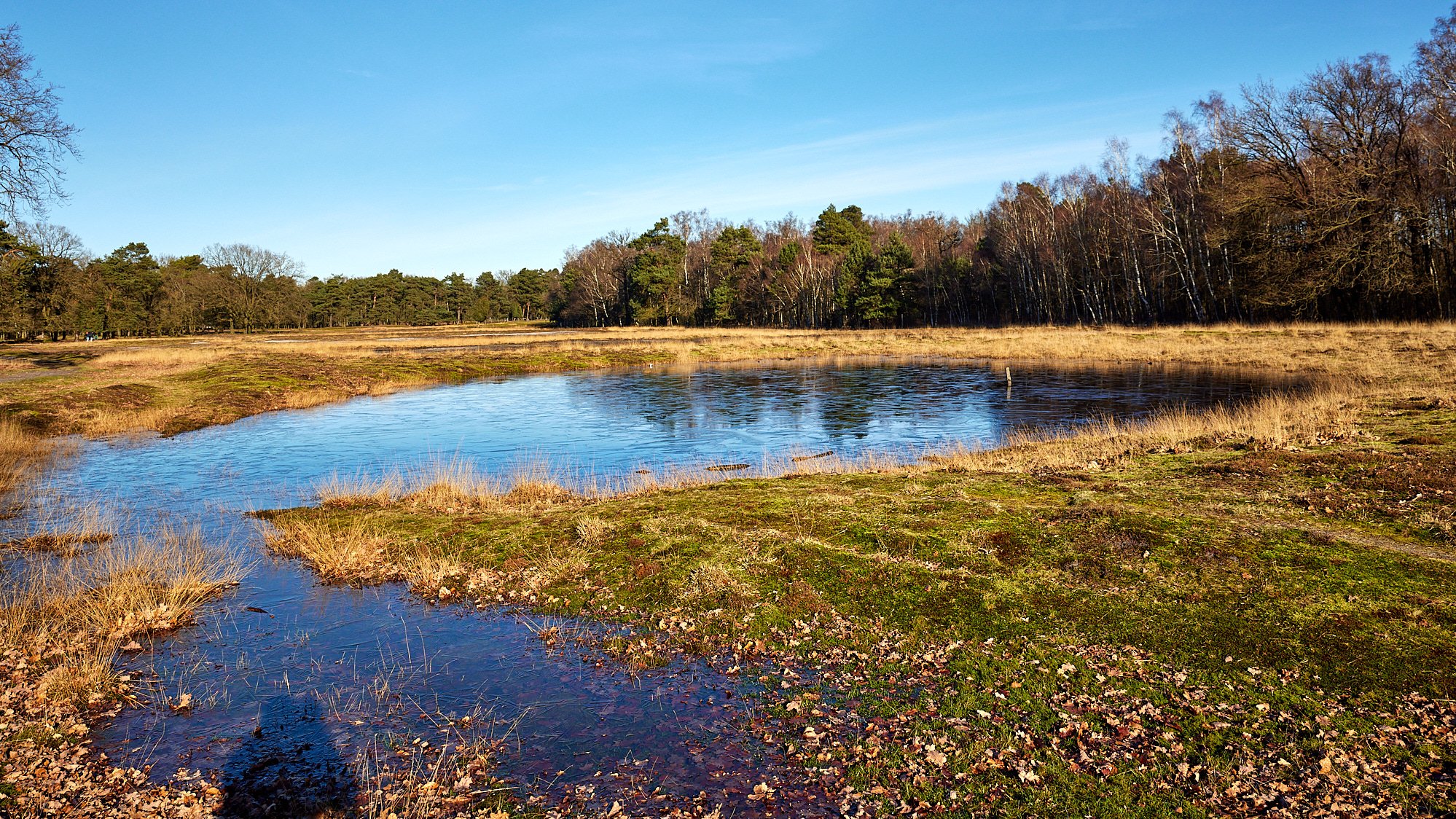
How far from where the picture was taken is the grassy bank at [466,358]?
2859 centimetres

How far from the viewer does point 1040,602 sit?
7.95m

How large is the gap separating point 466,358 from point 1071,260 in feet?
175

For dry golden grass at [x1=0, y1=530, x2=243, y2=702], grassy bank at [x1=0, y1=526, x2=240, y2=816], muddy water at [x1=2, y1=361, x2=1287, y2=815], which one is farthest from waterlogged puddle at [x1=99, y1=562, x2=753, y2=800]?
dry golden grass at [x1=0, y1=530, x2=243, y2=702]

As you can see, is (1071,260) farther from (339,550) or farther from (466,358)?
(339,550)

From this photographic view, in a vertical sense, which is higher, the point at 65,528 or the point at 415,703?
the point at 65,528

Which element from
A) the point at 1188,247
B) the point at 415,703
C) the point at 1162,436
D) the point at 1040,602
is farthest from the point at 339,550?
the point at 1188,247

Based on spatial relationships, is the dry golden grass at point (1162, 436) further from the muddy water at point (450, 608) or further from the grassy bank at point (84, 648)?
the grassy bank at point (84, 648)

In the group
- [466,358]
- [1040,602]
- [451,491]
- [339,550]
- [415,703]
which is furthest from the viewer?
[466,358]

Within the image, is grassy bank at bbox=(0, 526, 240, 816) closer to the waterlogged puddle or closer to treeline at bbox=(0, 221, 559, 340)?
the waterlogged puddle

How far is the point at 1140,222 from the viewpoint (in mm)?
61844

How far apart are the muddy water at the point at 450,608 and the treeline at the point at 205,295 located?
24.0 m

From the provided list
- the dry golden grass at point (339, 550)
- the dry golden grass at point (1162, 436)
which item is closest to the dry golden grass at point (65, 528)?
the dry golden grass at point (339, 550)

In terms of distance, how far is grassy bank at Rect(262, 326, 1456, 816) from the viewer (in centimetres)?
519

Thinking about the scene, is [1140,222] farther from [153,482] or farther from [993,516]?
[153,482]
